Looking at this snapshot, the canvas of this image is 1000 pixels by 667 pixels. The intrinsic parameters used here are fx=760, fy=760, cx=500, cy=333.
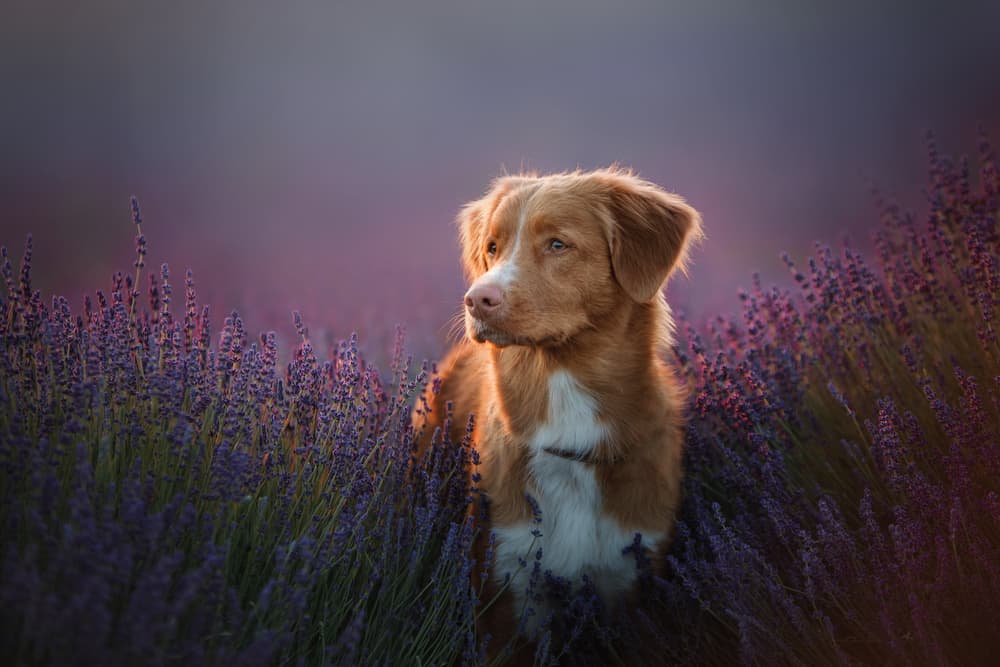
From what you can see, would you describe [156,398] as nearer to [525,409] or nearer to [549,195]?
[525,409]

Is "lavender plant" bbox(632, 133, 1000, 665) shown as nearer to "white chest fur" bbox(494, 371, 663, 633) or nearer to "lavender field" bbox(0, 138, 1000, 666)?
"lavender field" bbox(0, 138, 1000, 666)

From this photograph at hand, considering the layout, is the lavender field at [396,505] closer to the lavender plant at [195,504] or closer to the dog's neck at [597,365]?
the lavender plant at [195,504]

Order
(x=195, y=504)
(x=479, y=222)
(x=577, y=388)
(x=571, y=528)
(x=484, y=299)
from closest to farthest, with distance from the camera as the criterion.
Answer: (x=195, y=504), (x=484, y=299), (x=571, y=528), (x=577, y=388), (x=479, y=222)

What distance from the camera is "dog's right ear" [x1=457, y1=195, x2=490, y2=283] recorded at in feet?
Answer: 11.0

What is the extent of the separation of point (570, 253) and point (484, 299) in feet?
1.65

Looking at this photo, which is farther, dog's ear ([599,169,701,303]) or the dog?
dog's ear ([599,169,701,303])

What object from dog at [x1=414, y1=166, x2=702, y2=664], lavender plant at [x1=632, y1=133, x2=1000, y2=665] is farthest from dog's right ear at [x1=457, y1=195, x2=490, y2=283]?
lavender plant at [x1=632, y1=133, x2=1000, y2=665]

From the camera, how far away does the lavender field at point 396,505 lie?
1.57 meters

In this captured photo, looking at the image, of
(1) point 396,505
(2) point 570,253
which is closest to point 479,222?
(2) point 570,253

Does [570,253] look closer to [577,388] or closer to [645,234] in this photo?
[645,234]

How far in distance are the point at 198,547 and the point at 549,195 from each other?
1.80 m

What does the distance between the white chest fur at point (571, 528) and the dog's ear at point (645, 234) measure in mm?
445

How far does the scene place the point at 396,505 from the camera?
9.62ft

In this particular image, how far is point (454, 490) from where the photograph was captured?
290 cm
